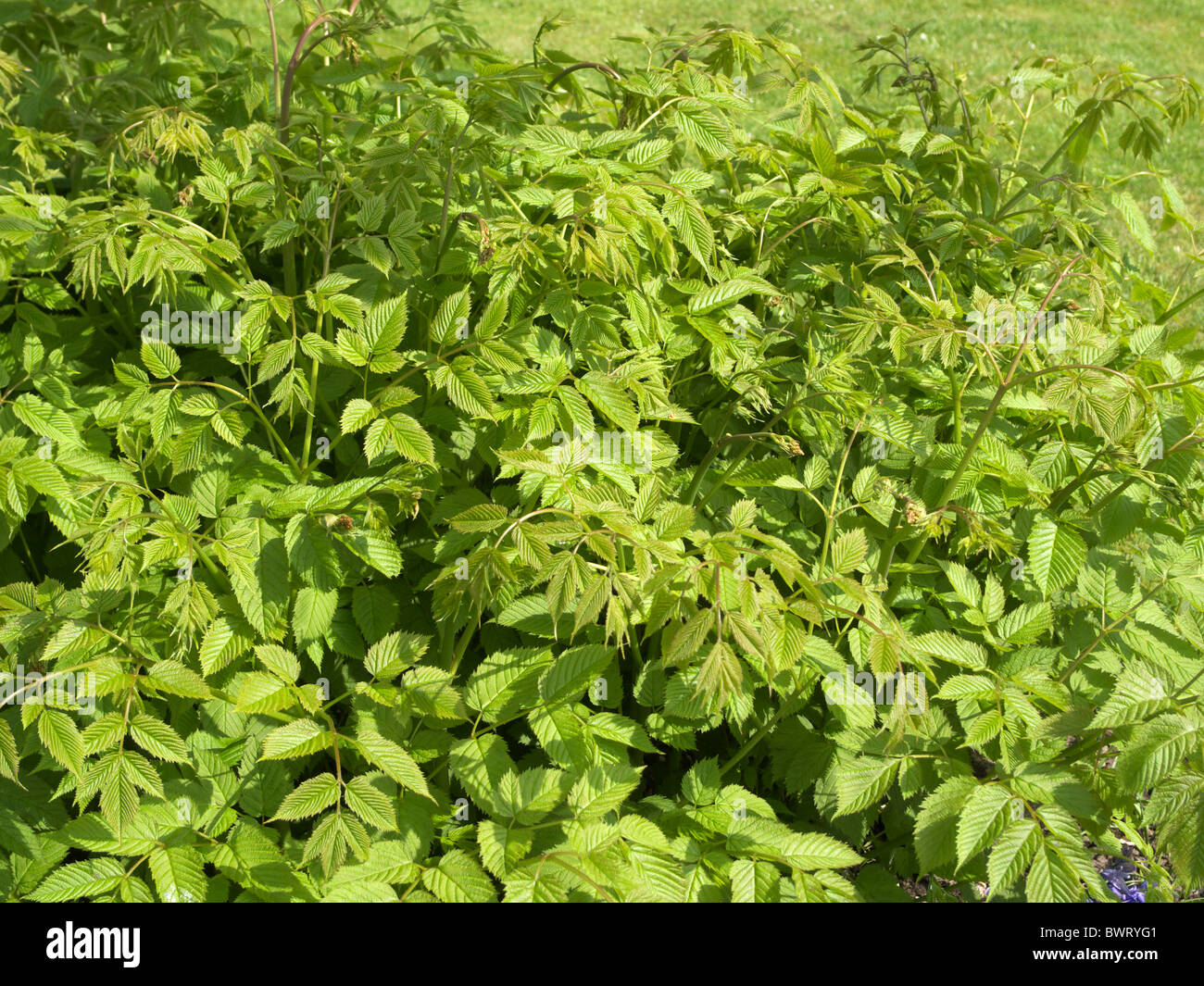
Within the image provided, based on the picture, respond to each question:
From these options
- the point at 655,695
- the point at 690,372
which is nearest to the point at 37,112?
the point at 690,372

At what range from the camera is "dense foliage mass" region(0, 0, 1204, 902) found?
2012 mm

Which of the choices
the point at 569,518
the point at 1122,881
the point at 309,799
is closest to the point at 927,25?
the point at 1122,881

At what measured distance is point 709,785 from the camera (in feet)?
7.51

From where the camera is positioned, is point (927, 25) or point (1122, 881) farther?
point (927, 25)

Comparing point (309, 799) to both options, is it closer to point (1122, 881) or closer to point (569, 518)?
point (569, 518)

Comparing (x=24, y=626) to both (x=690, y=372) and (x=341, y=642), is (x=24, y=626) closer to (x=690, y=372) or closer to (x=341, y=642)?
(x=341, y=642)

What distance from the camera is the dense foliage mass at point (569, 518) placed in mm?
2012

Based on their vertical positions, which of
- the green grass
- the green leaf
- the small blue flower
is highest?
the green grass

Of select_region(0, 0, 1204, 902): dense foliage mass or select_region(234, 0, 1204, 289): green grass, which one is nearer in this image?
select_region(0, 0, 1204, 902): dense foliage mass

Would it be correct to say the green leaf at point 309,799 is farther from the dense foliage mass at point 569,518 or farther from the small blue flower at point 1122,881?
the small blue flower at point 1122,881

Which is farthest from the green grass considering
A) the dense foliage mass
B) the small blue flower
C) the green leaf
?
the green leaf

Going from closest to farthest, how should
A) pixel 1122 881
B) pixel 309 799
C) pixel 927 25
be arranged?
pixel 309 799 → pixel 1122 881 → pixel 927 25

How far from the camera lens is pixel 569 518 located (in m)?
2.03

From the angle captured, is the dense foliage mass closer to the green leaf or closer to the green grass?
the green leaf
